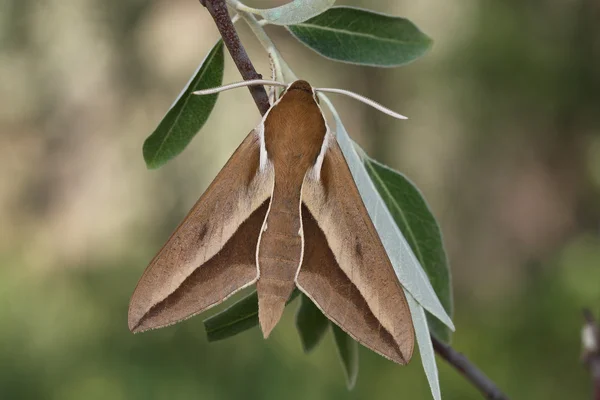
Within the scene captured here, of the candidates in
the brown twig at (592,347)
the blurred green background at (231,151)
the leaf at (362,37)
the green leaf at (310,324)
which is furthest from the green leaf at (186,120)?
the blurred green background at (231,151)

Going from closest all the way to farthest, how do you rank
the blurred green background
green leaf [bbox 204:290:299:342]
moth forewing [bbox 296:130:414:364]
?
moth forewing [bbox 296:130:414:364], green leaf [bbox 204:290:299:342], the blurred green background

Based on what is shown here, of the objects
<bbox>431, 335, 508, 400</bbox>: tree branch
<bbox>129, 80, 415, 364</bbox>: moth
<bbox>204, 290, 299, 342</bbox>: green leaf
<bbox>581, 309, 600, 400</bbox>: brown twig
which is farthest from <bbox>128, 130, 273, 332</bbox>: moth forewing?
<bbox>581, 309, 600, 400</bbox>: brown twig

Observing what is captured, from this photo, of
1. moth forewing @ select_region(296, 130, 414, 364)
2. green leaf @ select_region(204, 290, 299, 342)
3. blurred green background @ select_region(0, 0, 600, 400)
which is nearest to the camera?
moth forewing @ select_region(296, 130, 414, 364)

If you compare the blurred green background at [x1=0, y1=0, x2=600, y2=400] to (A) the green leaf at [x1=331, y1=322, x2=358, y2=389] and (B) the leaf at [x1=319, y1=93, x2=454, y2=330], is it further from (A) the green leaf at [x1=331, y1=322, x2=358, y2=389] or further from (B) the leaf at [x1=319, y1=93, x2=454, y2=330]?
(B) the leaf at [x1=319, y1=93, x2=454, y2=330]

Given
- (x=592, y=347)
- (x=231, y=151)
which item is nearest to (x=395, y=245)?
(x=592, y=347)

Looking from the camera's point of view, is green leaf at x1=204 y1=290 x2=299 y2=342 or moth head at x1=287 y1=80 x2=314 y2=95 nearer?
moth head at x1=287 y1=80 x2=314 y2=95

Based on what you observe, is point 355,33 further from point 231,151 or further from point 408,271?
point 231,151

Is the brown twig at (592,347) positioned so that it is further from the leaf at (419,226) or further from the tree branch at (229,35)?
the tree branch at (229,35)
